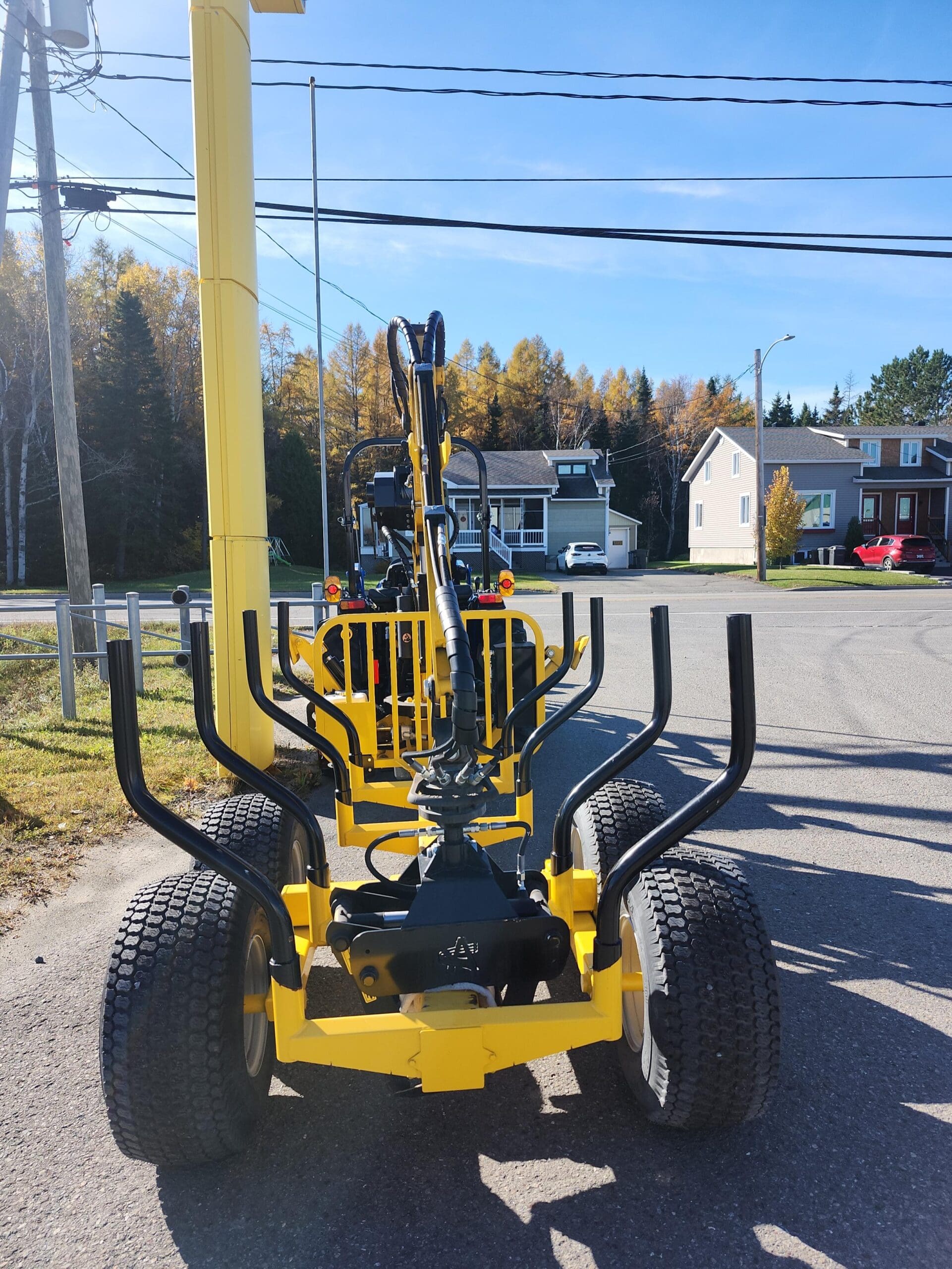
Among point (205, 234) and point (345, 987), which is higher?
point (205, 234)

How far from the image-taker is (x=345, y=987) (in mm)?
3361

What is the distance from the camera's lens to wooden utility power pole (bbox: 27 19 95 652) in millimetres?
10258

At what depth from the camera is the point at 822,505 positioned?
40.7 metres

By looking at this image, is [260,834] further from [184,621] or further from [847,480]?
[847,480]

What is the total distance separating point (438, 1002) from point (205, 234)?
547 centimetres

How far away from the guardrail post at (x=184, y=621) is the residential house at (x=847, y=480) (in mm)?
34197

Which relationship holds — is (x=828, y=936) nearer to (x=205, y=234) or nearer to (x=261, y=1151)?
(x=261, y=1151)

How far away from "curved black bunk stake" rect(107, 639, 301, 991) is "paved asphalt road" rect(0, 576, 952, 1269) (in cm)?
62

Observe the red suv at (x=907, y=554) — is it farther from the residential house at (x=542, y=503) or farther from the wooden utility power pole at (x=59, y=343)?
the wooden utility power pole at (x=59, y=343)

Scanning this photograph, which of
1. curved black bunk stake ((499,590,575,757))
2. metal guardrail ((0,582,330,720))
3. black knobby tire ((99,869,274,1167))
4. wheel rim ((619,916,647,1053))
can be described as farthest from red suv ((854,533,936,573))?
black knobby tire ((99,869,274,1167))

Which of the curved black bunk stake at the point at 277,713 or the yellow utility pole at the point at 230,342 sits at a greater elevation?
the yellow utility pole at the point at 230,342

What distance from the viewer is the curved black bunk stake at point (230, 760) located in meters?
2.47

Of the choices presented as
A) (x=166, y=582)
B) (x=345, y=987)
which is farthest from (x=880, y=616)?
(x=166, y=582)

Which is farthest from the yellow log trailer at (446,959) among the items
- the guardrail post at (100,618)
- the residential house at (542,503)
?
the residential house at (542,503)
